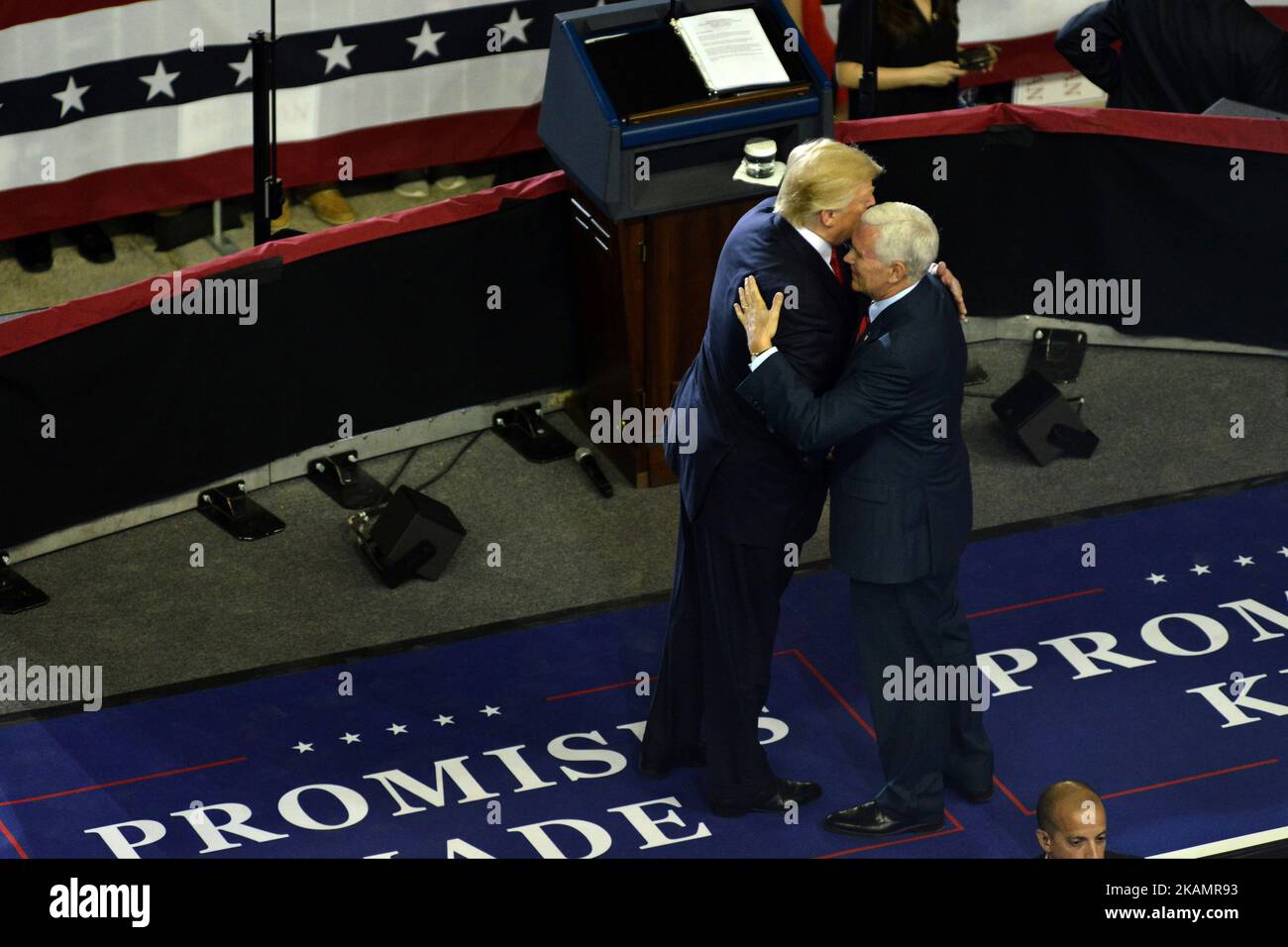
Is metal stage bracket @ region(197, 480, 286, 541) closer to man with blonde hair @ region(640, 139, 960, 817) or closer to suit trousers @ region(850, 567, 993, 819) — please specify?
man with blonde hair @ region(640, 139, 960, 817)

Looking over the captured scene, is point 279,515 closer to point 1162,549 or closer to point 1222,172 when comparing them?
point 1162,549

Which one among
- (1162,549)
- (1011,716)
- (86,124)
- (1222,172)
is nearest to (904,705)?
(1011,716)

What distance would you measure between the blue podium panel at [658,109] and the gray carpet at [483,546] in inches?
47.3

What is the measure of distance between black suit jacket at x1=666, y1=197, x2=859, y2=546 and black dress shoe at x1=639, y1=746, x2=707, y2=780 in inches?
34.6

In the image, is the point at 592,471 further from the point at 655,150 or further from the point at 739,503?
the point at 739,503

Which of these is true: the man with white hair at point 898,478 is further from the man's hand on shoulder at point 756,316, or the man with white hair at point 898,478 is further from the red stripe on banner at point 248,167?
the red stripe on banner at point 248,167

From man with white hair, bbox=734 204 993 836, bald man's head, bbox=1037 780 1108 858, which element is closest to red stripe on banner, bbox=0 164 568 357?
man with white hair, bbox=734 204 993 836

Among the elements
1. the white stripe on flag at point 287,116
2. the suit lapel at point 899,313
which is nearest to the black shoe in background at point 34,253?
the white stripe on flag at point 287,116

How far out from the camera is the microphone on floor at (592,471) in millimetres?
8508

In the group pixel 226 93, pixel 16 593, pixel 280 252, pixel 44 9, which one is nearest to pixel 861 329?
pixel 280 252

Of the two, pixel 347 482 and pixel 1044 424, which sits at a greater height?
pixel 1044 424

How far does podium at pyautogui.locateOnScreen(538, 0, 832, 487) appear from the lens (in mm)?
7945

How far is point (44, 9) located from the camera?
30.0 ft

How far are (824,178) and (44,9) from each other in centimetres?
449
